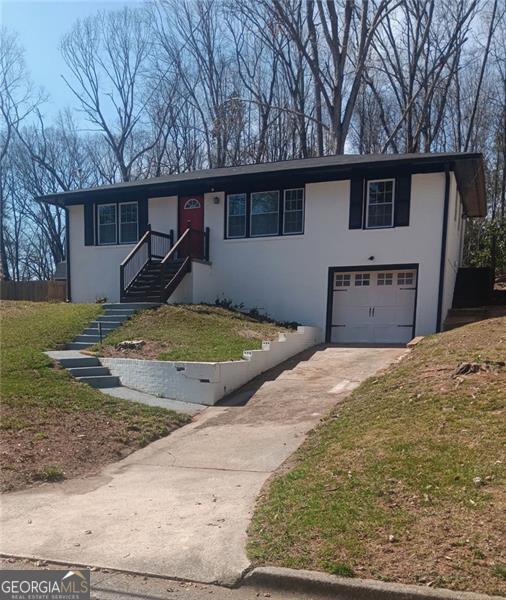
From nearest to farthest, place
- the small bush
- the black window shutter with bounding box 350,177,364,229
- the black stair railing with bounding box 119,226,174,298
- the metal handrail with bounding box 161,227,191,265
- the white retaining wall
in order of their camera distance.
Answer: the small bush
the white retaining wall
the black window shutter with bounding box 350,177,364,229
the metal handrail with bounding box 161,227,191,265
the black stair railing with bounding box 119,226,174,298

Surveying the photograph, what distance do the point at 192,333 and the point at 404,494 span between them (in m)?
8.34

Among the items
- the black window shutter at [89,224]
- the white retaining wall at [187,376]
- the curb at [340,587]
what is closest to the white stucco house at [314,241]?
the black window shutter at [89,224]

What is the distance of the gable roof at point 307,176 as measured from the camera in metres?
13.4

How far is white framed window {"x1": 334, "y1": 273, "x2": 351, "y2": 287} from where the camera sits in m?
14.8

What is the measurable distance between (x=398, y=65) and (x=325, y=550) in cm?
2957

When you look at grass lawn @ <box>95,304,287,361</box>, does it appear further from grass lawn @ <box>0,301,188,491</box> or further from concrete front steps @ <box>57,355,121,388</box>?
grass lawn @ <box>0,301,188,491</box>

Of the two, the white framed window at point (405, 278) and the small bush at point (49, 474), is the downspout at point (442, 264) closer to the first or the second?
the white framed window at point (405, 278)

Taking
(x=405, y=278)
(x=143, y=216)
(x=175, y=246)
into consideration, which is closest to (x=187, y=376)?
(x=175, y=246)

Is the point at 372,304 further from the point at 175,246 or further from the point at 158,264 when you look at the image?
the point at 158,264

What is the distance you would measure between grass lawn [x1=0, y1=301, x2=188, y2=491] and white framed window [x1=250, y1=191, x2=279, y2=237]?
801 centimetres

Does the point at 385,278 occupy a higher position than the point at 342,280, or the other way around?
the point at 385,278

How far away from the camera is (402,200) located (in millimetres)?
13758

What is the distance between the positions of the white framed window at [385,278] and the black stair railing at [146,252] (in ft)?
24.0

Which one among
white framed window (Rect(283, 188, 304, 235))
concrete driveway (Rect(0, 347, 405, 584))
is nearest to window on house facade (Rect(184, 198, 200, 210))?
white framed window (Rect(283, 188, 304, 235))
